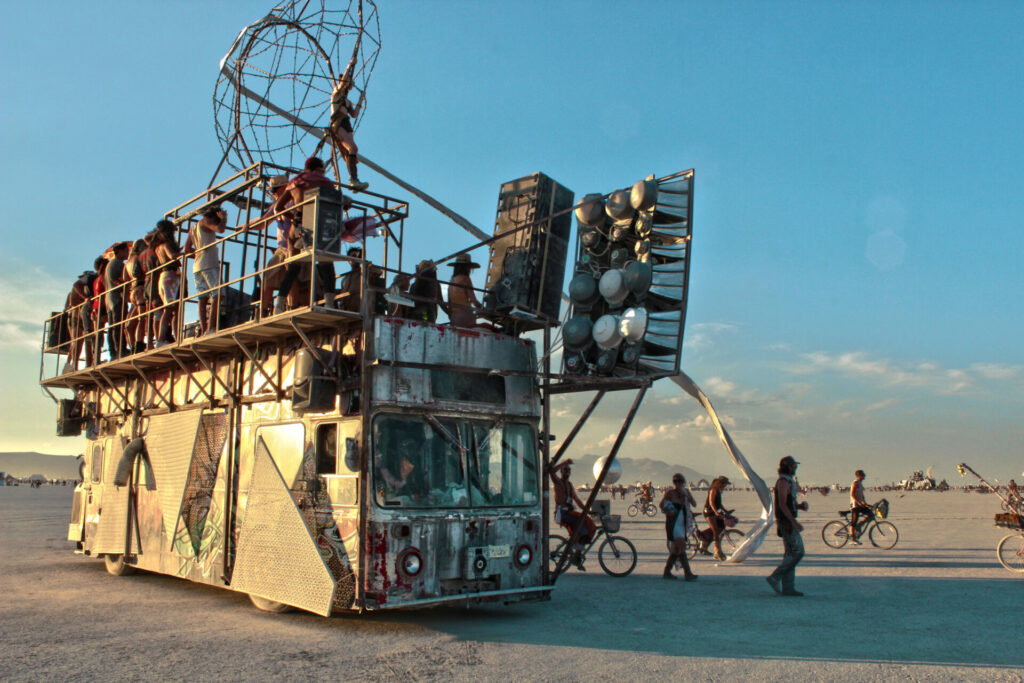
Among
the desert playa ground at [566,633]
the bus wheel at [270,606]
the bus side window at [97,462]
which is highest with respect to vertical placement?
the bus side window at [97,462]

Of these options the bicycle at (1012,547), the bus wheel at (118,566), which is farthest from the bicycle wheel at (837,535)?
the bus wheel at (118,566)

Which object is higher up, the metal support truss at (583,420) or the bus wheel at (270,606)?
the metal support truss at (583,420)

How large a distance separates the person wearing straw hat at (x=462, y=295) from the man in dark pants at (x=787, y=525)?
16.9ft

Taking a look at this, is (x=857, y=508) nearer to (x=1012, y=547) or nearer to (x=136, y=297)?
(x=1012, y=547)

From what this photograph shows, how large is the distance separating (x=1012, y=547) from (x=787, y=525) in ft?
22.0

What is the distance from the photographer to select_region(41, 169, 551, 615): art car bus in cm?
970

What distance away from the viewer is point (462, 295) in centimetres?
1224

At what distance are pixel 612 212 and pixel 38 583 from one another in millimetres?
10689

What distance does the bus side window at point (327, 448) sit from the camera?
10.1 metres

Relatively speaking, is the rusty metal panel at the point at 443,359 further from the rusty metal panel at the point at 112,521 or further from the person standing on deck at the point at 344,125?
the rusty metal panel at the point at 112,521

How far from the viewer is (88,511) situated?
16.1 metres

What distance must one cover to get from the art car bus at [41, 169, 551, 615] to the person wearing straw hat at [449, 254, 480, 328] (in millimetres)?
745

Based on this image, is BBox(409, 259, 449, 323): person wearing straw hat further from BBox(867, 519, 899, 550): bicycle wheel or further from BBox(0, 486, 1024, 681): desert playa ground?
BBox(867, 519, 899, 550): bicycle wheel

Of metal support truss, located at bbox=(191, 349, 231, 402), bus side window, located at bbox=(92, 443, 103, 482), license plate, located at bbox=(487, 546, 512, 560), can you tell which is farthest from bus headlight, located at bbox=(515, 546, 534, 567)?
bus side window, located at bbox=(92, 443, 103, 482)
